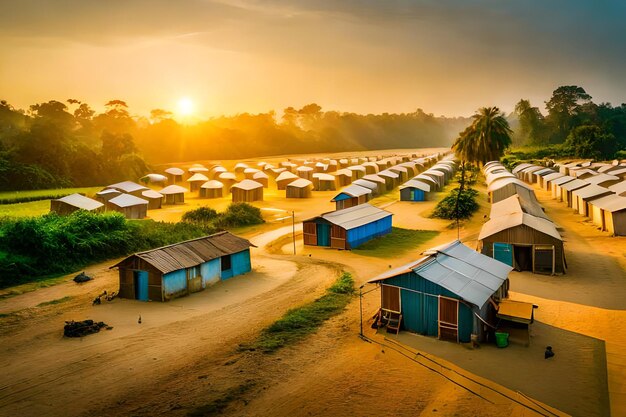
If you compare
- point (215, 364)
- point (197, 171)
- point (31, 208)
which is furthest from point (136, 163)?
point (215, 364)

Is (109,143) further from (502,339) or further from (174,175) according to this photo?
(502,339)

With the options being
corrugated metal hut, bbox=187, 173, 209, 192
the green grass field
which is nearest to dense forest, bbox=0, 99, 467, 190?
the green grass field

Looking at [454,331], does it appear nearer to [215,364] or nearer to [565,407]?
[565,407]

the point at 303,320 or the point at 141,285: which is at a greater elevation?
the point at 141,285

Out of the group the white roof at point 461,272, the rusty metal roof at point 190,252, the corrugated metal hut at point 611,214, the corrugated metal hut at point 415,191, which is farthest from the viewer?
the corrugated metal hut at point 415,191

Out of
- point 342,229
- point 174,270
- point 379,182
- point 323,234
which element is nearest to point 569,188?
point 379,182

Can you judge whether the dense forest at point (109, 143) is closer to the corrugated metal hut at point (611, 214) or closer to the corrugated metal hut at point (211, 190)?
the corrugated metal hut at point (211, 190)

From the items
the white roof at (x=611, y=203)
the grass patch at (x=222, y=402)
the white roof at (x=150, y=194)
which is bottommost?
the grass patch at (x=222, y=402)

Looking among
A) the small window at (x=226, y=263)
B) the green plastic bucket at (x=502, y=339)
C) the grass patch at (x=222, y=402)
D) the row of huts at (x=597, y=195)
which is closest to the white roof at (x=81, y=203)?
the small window at (x=226, y=263)
